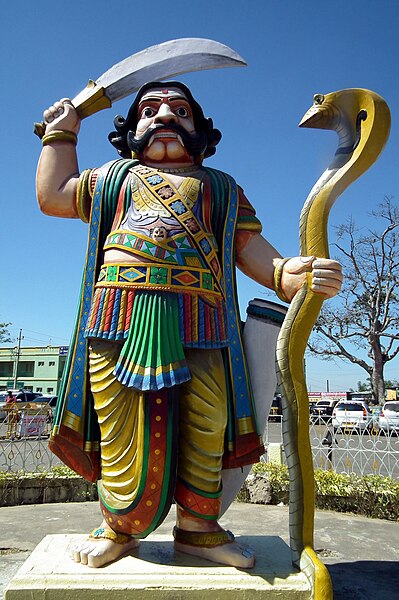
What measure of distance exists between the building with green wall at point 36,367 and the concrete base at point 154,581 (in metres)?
34.9

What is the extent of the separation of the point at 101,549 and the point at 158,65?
2.60m

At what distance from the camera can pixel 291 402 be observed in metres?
2.52

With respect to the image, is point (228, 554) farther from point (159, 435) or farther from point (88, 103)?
point (88, 103)

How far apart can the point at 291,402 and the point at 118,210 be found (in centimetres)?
135

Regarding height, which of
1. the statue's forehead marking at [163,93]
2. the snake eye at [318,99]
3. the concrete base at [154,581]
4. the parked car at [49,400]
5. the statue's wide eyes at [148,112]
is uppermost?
the statue's forehead marking at [163,93]

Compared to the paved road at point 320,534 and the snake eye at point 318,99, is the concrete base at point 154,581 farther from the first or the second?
the snake eye at point 318,99

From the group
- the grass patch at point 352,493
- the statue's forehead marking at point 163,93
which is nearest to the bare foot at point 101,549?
the statue's forehead marking at point 163,93

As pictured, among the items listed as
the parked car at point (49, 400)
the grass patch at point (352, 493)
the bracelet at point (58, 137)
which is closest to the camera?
the bracelet at point (58, 137)

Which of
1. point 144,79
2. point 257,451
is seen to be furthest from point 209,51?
point 257,451

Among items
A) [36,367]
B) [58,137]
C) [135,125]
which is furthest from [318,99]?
[36,367]

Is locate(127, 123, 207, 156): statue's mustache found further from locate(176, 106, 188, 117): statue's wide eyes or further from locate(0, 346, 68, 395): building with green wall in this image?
locate(0, 346, 68, 395): building with green wall

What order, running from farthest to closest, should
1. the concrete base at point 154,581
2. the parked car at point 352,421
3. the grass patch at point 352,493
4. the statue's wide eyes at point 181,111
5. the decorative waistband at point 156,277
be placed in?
1. the parked car at point 352,421
2. the grass patch at point 352,493
3. the statue's wide eyes at point 181,111
4. the decorative waistband at point 156,277
5. the concrete base at point 154,581

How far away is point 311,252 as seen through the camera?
270cm

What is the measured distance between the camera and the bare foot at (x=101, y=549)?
2354 mm
